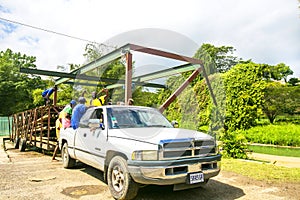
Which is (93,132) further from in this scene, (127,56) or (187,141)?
(127,56)

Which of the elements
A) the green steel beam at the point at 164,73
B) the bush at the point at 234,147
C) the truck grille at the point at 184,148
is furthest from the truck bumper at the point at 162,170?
the green steel beam at the point at 164,73

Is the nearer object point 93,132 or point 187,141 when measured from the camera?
point 187,141

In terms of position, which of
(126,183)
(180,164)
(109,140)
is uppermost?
(109,140)

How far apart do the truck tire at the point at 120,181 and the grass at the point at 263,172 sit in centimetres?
347

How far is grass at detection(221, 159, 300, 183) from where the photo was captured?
579 cm

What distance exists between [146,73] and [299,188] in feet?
30.5

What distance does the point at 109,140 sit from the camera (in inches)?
180

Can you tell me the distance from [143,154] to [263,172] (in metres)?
4.14

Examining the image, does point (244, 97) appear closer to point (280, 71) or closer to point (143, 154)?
point (143, 154)

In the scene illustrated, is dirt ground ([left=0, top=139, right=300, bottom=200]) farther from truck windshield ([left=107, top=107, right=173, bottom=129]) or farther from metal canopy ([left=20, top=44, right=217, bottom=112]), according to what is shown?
metal canopy ([left=20, top=44, right=217, bottom=112])

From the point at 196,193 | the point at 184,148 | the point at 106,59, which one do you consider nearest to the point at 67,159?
the point at 196,193

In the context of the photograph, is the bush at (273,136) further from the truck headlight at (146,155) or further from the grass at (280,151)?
the truck headlight at (146,155)

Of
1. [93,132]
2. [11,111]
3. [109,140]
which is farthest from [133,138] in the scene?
[11,111]

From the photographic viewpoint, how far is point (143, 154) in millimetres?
3852
